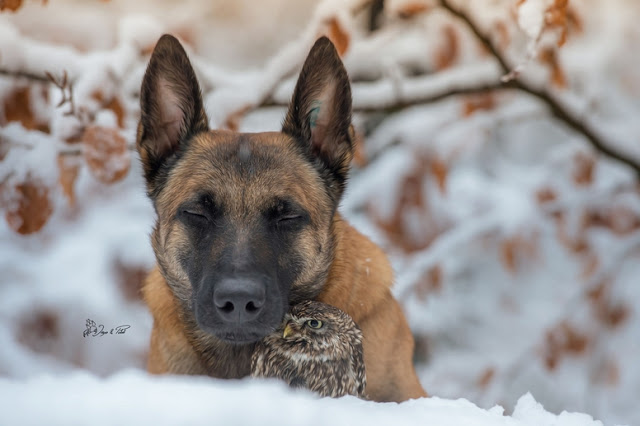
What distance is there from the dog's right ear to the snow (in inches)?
53.8

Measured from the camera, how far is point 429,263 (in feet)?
16.7

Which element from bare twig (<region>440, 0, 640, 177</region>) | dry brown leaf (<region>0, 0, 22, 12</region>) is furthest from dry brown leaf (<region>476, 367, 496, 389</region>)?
dry brown leaf (<region>0, 0, 22, 12</region>)

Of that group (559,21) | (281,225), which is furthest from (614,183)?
(281,225)

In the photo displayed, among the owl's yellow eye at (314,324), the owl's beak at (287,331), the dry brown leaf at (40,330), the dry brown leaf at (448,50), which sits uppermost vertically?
the owl's yellow eye at (314,324)

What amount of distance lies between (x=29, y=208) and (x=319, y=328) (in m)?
2.11

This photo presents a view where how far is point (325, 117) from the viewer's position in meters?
2.87

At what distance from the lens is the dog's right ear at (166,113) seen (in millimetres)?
2721

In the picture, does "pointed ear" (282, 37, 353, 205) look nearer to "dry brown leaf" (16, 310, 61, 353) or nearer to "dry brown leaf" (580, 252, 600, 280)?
"dry brown leaf" (16, 310, 61, 353)

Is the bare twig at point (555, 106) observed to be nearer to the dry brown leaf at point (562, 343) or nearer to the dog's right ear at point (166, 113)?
the dry brown leaf at point (562, 343)

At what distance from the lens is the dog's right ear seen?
8.93ft

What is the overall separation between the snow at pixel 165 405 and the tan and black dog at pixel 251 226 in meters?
0.67

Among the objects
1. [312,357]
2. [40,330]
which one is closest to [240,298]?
[312,357]

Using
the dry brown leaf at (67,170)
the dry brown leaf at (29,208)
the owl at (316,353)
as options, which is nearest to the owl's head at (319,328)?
the owl at (316,353)

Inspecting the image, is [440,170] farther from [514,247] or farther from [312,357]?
[312,357]
